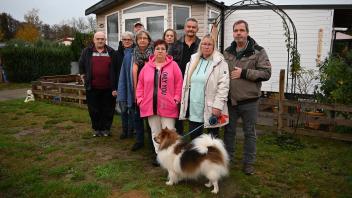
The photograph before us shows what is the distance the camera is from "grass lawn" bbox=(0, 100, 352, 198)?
3.98 meters

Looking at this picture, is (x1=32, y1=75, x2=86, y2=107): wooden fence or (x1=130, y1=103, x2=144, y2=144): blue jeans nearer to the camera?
(x1=130, y1=103, x2=144, y2=144): blue jeans

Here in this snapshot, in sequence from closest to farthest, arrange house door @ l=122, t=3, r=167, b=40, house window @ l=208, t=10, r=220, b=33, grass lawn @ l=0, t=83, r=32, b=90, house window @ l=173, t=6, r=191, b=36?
house window @ l=208, t=10, r=220, b=33, house window @ l=173, t=6, r=191, b=36, house door @ l=122, t=3, r=167, b=40, grass lawn @ l=0, t=83, r=32, b=90

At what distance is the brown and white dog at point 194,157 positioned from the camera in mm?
3715

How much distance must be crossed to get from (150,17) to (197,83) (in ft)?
28.2

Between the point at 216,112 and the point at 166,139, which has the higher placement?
the point at 216,112

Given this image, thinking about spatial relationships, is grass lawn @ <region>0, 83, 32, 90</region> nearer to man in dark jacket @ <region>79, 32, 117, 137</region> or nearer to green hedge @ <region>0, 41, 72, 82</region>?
green hedge @ <region>0, 41, 72, 82</region>

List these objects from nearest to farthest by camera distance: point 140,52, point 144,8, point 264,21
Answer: point 140,52 → point 264,21 → point 144,8

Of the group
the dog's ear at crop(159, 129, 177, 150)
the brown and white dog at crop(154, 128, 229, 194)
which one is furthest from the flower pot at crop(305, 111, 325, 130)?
the dog's ear at crop(159, 129, 177, 150)

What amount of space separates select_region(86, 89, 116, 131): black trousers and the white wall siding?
6.65m

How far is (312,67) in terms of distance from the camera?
10.9 m

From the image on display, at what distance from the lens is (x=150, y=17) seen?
1204cm

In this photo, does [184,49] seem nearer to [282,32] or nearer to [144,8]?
[282,32]

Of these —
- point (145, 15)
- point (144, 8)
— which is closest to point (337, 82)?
point (145, 15)

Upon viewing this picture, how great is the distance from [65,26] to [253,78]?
63.4 meters
